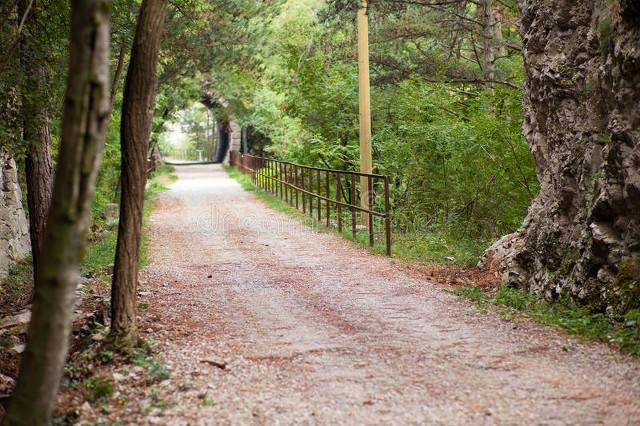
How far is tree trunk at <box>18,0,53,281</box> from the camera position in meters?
8.98

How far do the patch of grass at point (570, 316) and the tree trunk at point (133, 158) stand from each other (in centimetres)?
377

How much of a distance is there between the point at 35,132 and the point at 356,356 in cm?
552

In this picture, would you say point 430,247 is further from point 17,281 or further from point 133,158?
point 133,158

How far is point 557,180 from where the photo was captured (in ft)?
30.2

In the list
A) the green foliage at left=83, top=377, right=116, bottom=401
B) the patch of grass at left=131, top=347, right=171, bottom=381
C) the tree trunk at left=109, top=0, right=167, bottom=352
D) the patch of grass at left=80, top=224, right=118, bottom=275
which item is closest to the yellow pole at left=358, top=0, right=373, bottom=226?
the patch of grass at left=80, top=224, right=118, bottom=275

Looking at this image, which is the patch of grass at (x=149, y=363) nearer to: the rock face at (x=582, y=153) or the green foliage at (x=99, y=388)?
the green foliage at (x=99, y=388)

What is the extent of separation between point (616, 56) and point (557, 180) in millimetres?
2056

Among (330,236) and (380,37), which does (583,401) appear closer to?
(330,236)

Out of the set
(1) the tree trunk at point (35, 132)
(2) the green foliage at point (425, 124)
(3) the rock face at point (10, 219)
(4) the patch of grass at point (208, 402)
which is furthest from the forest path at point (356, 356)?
(3) the rock face at point (10, 219)

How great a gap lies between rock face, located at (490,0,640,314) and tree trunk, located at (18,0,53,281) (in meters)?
6.29

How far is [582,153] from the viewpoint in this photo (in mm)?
8734

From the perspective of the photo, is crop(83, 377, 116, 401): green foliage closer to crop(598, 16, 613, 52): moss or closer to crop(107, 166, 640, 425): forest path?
crop(107, 166, 640, 425): forest path

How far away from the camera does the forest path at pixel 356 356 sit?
4.93 meters

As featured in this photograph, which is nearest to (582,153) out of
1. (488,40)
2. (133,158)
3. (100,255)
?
(133,158)
